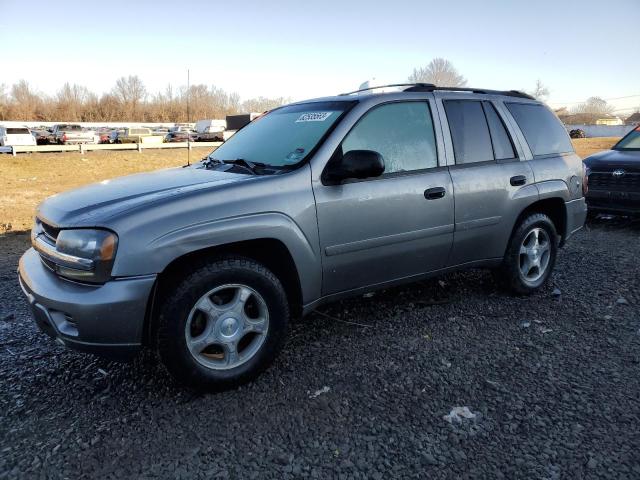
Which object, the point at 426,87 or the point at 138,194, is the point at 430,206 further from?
the point at 138,194

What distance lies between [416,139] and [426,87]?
1.76ft

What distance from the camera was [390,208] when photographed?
10.9ft

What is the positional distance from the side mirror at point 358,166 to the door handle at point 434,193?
570 mm

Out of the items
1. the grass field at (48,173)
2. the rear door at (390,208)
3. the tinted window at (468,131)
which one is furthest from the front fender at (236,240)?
the grass field at (48,173)

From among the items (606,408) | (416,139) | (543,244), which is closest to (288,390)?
(606,408)

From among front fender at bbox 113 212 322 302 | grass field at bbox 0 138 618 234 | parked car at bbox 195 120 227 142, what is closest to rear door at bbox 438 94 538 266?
front fender at bbox 113 212 322 302

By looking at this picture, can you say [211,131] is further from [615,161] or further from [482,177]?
[482,177]

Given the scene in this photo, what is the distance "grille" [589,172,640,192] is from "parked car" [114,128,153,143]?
118ft

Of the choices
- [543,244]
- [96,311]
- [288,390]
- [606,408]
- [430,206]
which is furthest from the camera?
[543,244]

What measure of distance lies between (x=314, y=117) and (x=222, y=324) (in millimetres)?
1671

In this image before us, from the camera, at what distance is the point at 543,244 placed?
4.50 metres

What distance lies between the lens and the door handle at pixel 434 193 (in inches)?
138

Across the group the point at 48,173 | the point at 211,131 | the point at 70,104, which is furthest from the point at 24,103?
the point at 48,173

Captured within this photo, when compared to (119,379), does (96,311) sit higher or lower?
higher
